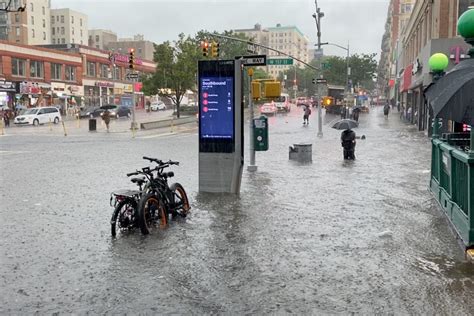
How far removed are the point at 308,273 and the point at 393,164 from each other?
1187cm

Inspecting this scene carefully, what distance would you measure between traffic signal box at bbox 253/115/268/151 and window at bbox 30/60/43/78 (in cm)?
5693

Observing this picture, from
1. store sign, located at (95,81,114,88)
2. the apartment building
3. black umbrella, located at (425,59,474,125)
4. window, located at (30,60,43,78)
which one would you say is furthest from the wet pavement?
the apartment building

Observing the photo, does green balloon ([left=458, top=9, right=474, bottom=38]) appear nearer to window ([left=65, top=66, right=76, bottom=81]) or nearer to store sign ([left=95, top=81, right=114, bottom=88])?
window ([left=65, top=66, right=76, bottom=81])

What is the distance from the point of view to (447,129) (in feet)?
86.9

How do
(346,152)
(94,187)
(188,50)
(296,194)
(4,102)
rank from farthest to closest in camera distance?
1. (4,102)
2. (188,50)
3. (346,152)
4. (94,187)
5. (296,194)

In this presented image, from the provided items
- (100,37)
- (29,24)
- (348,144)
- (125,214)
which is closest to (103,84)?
(29,24)

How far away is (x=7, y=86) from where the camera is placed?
2315 inches

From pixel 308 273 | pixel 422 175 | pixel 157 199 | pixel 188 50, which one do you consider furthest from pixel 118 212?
pixel 188 50

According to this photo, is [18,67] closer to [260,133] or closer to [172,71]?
[172,71]

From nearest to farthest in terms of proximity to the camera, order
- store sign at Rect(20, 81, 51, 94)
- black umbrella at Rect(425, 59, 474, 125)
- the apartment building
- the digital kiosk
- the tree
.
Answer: black umbrella at Rect(425, 59, 474, 125) < the digital kiosk < the tree < store sign at Rect(20, 81, 51, 94) < the apartment building

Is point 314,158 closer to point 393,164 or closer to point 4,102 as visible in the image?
point 393,164

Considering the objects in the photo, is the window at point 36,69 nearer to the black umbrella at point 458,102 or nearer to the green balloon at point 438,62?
the green balloon at point 438,62

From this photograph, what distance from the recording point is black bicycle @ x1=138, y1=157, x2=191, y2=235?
8234 millimetres

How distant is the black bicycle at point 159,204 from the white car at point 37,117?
41407mm
